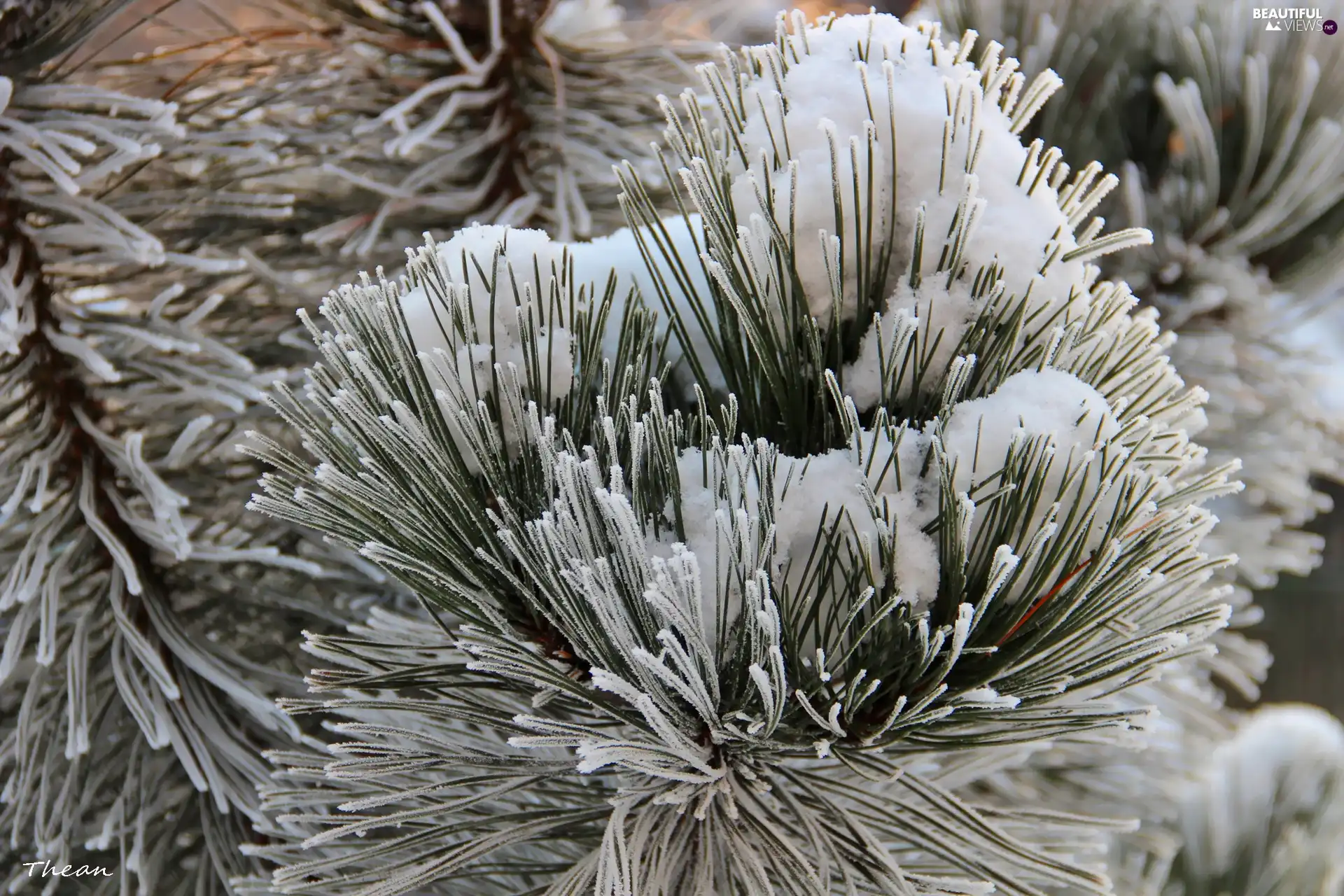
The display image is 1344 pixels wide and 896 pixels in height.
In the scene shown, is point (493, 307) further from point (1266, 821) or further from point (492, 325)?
point (1266, 821)

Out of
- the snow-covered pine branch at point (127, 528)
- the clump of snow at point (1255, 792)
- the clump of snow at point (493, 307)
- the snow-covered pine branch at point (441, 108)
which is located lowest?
the clump of snow at point (1255, 792)

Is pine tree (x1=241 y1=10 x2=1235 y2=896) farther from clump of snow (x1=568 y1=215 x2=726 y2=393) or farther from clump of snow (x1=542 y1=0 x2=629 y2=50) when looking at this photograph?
clump of snow (x1=542 y1=0 x2=629 y2=50)

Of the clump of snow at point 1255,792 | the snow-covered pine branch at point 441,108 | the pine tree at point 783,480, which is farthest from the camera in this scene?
the clump of snow at point 1255,792

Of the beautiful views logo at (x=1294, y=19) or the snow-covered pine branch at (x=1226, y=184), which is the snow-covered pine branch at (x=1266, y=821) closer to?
the snow-covered pine branch at (x=1226, y=184)

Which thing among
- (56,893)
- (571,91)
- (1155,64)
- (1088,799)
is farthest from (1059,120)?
(56,893)

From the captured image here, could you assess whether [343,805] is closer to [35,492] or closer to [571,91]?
[35,492]

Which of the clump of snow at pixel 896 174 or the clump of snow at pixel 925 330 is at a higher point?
the clump of snow at pixel 896 174

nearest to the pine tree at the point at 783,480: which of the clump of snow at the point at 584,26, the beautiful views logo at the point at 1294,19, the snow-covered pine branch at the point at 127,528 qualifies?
the snow-covered pine branch at the point at 127,528

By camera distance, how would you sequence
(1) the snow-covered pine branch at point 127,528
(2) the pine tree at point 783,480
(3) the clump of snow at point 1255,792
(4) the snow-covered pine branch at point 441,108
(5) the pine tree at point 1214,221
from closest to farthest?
(2) the pine tree at point 783,480, (1) the snow-covered pine branch at point 127,528, (4) the snow-covered pine branch at point 441,108, (5) the pine tree at point 1214,221, (3) the clump of snow at point 1255,792

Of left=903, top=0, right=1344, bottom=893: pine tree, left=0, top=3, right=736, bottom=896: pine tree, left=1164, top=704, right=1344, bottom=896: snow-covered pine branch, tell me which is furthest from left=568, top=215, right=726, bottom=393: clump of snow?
left=1164, top=704, right=1344, bottom=896: snow-covered pine branch
